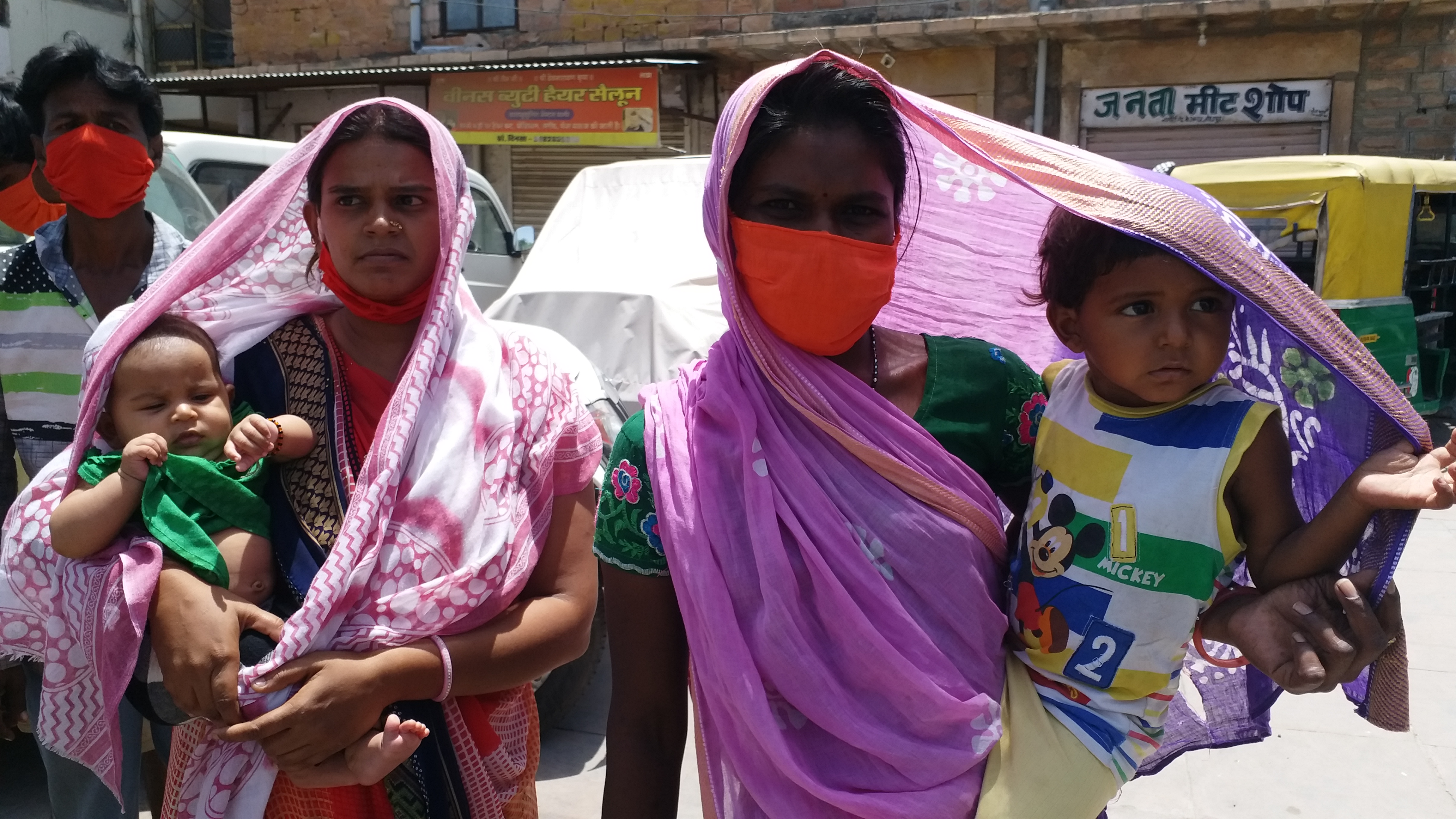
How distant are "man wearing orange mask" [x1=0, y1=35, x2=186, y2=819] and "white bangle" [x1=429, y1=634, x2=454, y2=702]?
3.69 ft

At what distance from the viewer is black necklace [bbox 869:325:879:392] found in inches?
57.9

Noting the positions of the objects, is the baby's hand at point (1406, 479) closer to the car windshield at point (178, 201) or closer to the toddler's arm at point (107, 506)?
the toddler's arm at point (107, 506)

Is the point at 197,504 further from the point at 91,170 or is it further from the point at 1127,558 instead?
the point at 1127,558

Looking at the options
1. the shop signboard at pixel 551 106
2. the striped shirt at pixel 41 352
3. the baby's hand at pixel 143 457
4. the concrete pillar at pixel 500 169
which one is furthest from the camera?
the concrete pillar at pixel 500 169

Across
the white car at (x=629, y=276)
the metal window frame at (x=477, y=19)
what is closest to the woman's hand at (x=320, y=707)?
the white car at (x=629, y=276)

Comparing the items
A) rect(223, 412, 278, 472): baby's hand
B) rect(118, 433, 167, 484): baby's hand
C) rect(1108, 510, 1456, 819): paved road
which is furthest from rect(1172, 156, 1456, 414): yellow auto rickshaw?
rect(118, 433, 167, 484): baby's hand

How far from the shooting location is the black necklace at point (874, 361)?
4.83 feet

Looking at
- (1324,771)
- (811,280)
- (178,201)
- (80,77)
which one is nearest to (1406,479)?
(811,280)

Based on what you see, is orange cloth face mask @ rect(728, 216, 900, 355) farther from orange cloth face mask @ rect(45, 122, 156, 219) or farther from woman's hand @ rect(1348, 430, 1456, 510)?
orange cloth face mask @ rect(45, 122, 156, 219)

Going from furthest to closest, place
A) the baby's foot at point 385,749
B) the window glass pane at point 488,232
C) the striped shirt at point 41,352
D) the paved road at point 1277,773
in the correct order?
the window glass pane at point 488,232
the paved road at point 1277,773
the striped shirt at point 41,352
the baby's foot at point 385,749

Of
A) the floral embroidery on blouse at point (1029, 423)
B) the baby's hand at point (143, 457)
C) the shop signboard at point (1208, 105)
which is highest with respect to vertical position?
the shop signboard at point (1208, 105)

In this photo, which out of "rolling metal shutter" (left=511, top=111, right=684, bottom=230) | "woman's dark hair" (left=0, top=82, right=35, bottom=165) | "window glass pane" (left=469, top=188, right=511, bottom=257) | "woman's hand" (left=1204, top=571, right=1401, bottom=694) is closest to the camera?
"woman's hand" (left=1204, top=571, right=1401, bottom=694)

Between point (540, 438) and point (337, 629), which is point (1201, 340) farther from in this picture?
point (337, 629)

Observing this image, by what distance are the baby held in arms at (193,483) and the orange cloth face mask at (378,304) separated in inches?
8.2
